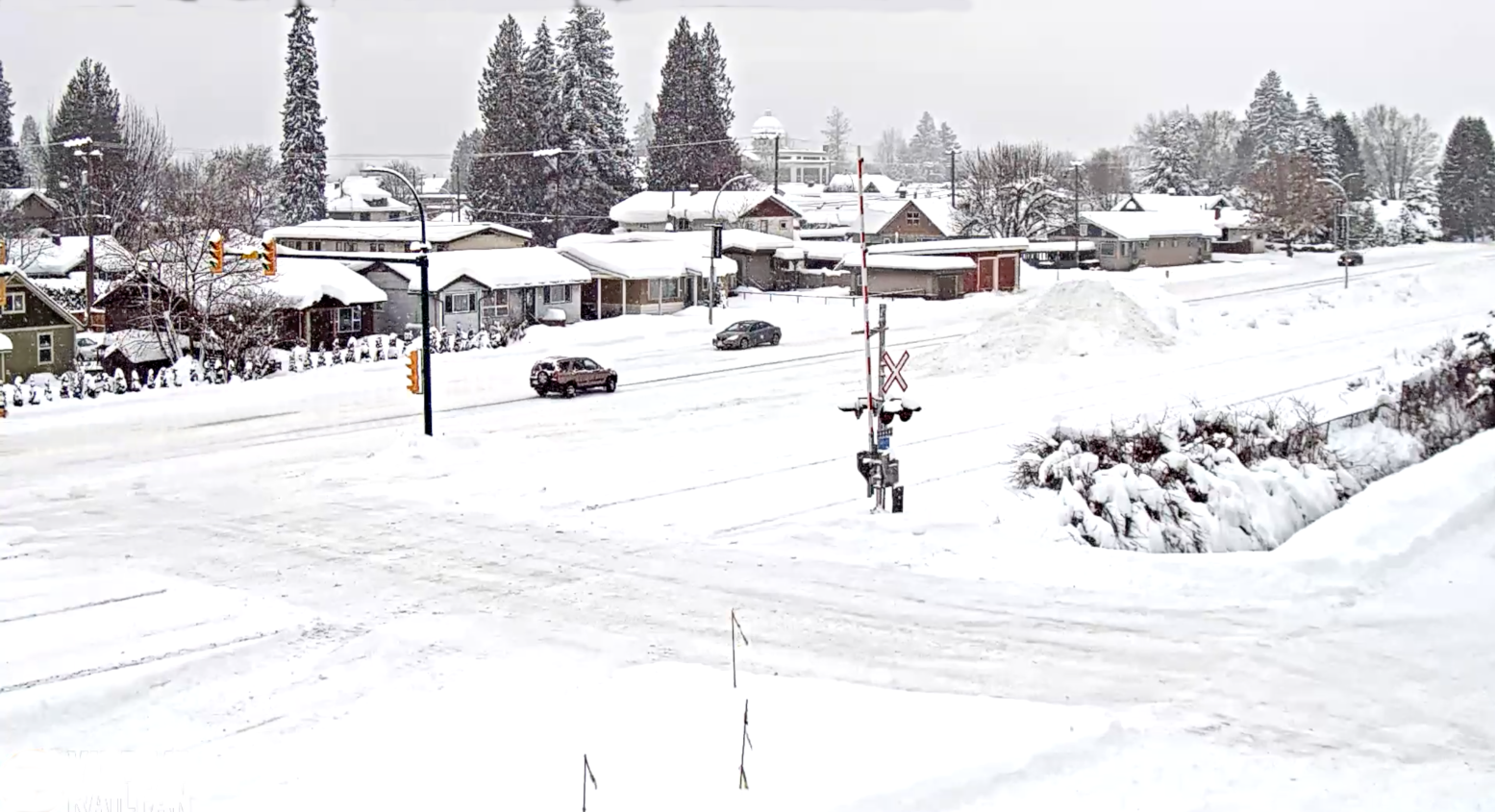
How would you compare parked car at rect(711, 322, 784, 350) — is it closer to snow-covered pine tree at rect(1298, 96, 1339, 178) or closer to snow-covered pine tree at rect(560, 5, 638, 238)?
snow-covered pine tree at rect(560, 5, 638, 238)

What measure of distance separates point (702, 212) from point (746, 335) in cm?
3568

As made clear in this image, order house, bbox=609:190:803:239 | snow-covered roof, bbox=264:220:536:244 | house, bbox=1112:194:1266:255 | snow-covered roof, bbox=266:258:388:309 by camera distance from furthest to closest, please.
A: house, bbox=1112:194:1266:255 → house, bbox=609:190:803:239 → snow-covered roof, bbox=264:220:536:244 → snow-covered roof, bbox=266:258:388:309

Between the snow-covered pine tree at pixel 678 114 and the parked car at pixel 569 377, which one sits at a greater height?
the snow-covered pine tree at pixel 678 114

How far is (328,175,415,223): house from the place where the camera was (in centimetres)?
11506

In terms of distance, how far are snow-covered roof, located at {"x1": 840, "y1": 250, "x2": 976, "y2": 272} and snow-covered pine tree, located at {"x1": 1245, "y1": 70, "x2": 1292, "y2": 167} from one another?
62.0 metres

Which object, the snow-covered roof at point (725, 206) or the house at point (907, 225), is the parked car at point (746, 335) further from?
the house at point (907, 225)

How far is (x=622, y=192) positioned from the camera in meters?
89.6

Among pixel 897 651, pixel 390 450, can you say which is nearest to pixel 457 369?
pixel 390 450

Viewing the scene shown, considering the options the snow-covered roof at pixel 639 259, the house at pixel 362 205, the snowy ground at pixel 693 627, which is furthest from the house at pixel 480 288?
the house at pixel 362 205

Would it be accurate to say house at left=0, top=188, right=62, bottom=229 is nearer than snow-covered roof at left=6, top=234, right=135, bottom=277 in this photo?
No

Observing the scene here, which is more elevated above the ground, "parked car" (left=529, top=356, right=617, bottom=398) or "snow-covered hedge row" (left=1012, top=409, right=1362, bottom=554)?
"parked car" (left=529, top=356, right=617, bottom=398)

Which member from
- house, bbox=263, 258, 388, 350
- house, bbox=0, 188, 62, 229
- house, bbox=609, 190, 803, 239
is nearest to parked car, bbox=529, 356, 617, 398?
house, bbox=263, 258, 388, 350

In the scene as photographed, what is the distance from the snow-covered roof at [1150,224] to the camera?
91812 millimetres

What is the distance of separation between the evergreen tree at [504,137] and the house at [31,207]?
2347 centimetres
